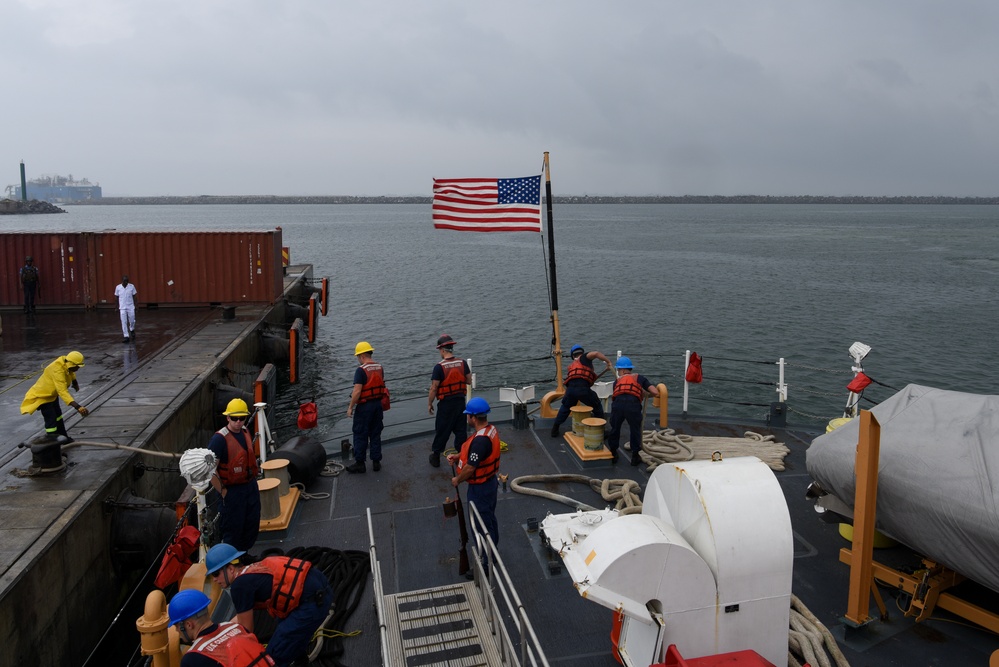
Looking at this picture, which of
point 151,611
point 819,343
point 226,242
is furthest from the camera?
point 819,343

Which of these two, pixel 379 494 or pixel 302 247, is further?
pixel 302 247

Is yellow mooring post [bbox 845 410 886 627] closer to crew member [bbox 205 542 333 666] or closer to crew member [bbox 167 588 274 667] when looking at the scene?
crew member [bbox 205 542 333 666]

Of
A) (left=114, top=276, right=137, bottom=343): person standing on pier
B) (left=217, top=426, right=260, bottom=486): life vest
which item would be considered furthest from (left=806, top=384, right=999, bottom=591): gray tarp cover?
(left=114, top=276, right=137, bottom=343): person standing on pier

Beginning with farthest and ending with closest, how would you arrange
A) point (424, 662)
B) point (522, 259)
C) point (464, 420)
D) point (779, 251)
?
point (779, 251) → point (522, 259) → point (464, 420) → point (424, 662)

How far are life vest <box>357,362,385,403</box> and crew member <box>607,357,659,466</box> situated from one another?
3.09m

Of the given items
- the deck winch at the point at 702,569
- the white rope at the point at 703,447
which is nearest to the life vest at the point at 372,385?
the white rope at the point at 703,447

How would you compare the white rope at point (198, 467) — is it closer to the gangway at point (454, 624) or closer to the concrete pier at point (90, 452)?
the gangway at point (454, 624)

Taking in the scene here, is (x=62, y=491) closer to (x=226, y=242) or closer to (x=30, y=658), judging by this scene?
(x=30, y=658)

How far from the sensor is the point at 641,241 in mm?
88875

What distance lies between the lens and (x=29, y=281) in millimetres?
21125

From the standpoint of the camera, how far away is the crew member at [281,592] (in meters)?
4.86

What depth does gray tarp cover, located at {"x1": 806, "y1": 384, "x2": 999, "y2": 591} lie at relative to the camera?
5.29m

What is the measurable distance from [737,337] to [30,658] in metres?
28.1

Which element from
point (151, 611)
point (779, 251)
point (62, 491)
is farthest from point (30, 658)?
point (779, 251)
